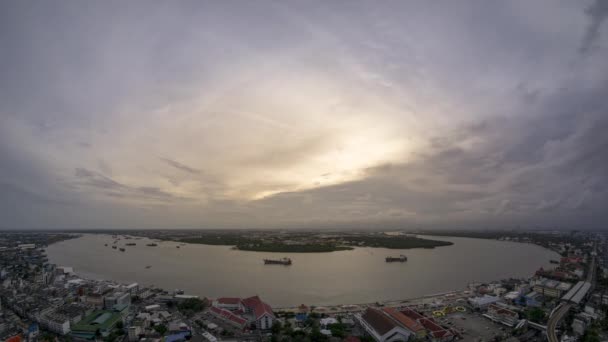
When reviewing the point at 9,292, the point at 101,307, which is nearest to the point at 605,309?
the point at 101,307

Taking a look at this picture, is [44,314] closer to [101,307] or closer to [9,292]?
[101,307]

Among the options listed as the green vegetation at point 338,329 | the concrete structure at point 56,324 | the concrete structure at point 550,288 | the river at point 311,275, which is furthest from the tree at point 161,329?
the concrete structure at point 550,288

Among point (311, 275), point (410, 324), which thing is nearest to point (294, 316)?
point (410, 324)

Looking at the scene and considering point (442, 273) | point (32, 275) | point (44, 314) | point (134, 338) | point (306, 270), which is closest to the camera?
point (134, 338)

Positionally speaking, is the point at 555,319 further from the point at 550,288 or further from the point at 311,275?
the point at 311,275

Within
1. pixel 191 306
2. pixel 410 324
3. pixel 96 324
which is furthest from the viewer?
pixel 191 306

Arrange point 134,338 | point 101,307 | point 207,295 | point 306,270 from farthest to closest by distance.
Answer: point 306,270, point 207,295, point 101,307, point 134,338

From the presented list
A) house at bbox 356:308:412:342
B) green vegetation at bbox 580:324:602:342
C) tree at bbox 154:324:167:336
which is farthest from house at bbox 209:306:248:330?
green vegetation at bbox 580:324:602:342

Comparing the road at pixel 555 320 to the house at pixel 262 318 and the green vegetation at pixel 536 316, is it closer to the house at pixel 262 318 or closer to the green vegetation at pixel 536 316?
the green vegetation at pixel 536 316

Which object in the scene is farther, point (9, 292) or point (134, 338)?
point (9, 292)
